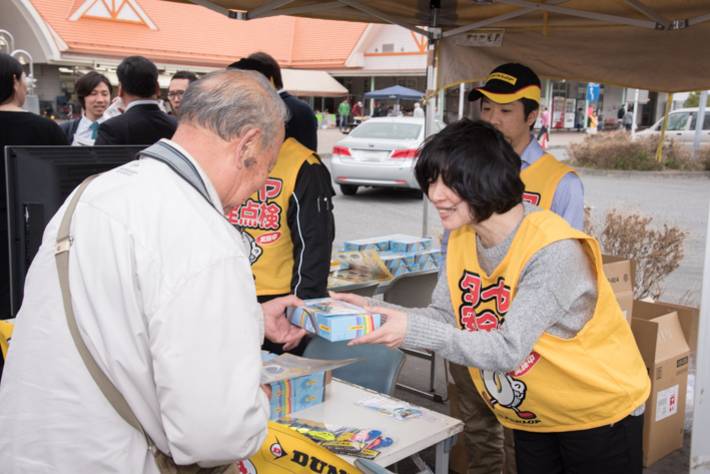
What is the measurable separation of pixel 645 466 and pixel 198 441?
310 centimetres

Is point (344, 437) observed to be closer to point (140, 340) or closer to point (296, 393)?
point (296, 393)

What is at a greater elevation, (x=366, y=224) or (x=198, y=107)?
(x=198, y=107)

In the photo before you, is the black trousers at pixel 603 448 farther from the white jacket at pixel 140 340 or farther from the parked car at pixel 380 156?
the parked car at pixel 380 156

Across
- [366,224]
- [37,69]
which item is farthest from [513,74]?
[37,69]

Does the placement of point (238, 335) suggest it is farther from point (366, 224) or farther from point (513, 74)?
point (366, 224)

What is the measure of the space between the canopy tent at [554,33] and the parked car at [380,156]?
23.6ft

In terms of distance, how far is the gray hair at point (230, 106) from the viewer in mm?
1359

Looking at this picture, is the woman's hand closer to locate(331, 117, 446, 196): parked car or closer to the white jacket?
the white jacket

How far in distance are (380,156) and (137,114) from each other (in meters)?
8.17

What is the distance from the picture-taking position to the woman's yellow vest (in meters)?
1.86

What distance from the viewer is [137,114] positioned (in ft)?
12.9

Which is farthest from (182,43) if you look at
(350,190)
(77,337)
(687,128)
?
(77,337)

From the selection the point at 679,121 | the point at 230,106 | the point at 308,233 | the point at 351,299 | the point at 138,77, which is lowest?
the point at 351,299

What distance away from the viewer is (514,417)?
2037 mm
